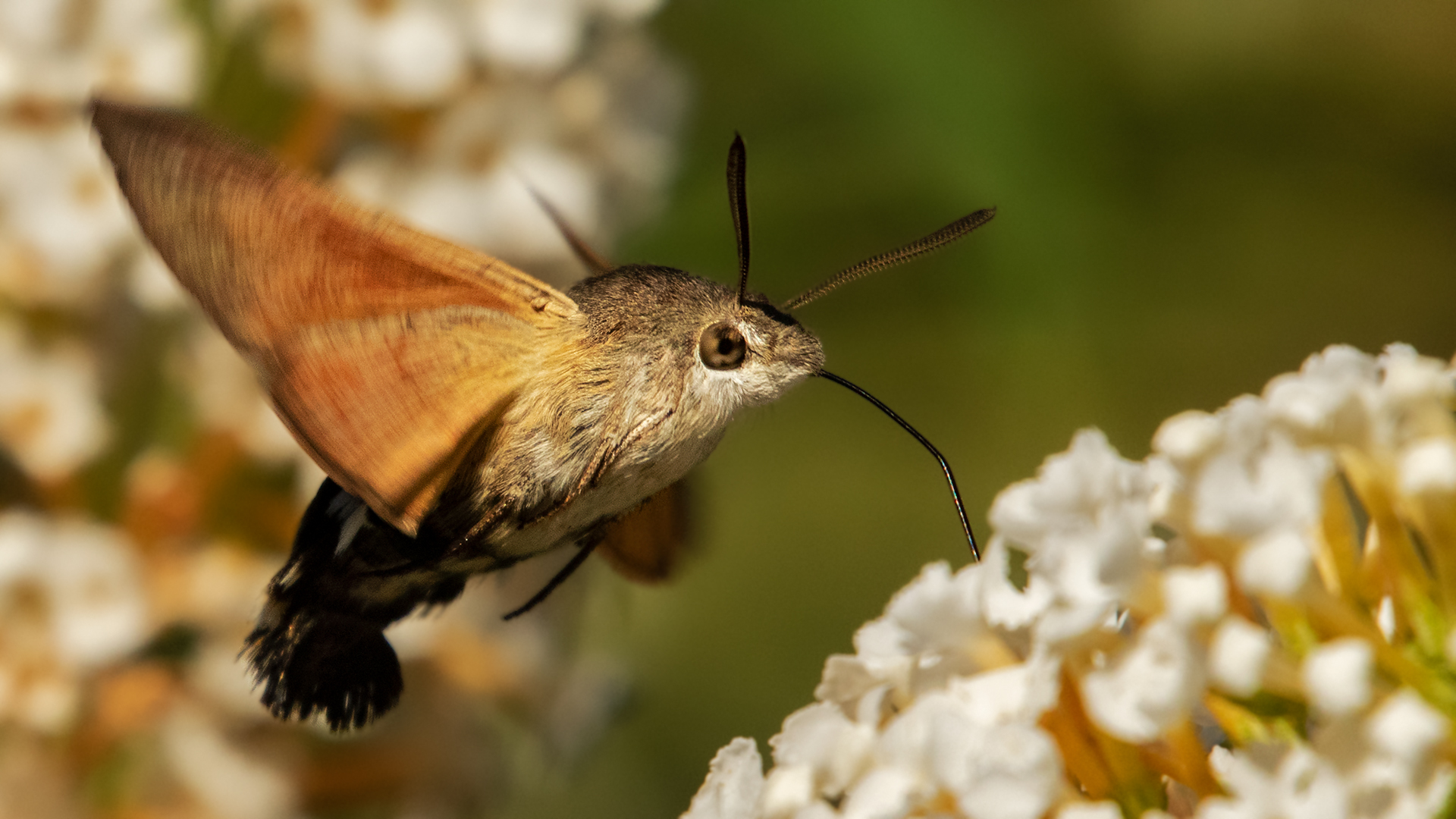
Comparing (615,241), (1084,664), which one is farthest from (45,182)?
(1084,664)

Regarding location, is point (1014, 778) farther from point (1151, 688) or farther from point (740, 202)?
point (740, 202)

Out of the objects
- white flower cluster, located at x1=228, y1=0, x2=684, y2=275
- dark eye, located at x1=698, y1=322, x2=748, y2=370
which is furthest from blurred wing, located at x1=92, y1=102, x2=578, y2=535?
white flower cluster, located at x1=228, y1=0, x2=684, y2=275

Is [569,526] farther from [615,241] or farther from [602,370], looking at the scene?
[615,241]

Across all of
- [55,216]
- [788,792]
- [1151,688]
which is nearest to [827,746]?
[788,792]

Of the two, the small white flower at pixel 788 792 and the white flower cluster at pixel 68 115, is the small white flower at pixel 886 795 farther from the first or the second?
the white flower cluster at pixel 68 115

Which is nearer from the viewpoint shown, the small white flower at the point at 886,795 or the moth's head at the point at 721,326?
the small white flower at the point at 886,795

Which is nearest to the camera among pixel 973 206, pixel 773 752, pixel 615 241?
pixel 773 752

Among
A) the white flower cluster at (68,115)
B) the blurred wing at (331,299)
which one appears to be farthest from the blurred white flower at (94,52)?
the blurred wing at (331,299)

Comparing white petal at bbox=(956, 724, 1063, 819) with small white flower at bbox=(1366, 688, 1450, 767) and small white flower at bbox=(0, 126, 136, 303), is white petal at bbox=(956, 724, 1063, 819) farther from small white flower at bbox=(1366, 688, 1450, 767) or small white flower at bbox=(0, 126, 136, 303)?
small white flower at bbox=(0, 126, 136, 303)
